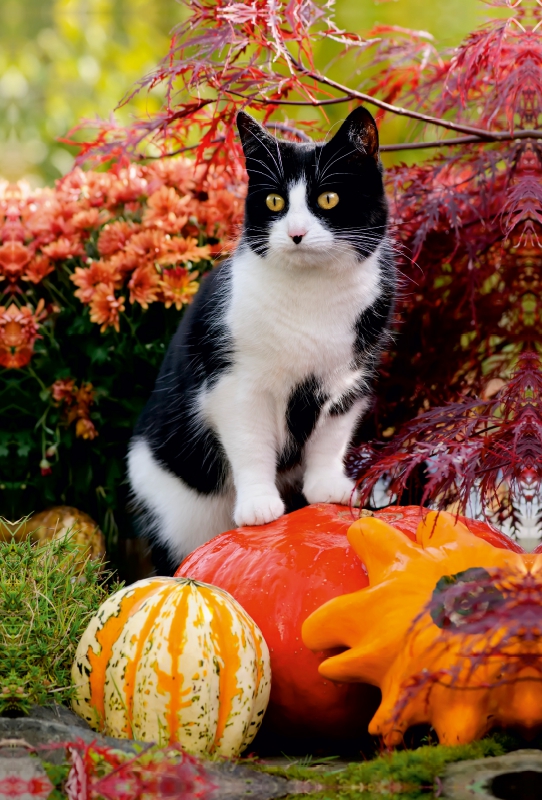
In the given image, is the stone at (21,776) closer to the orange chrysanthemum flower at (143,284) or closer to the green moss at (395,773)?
the green moss at (395,773)

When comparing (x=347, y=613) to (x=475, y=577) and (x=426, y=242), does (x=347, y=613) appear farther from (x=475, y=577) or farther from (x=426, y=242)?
(x=426, y=242)

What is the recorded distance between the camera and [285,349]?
2059 mm

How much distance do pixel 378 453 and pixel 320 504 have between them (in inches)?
7.0

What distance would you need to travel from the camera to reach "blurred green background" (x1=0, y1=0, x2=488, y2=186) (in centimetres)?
570

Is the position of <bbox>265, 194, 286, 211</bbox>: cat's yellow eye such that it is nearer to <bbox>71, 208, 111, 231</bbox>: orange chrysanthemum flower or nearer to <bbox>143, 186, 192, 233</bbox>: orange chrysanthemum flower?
<bbox>143, 186, 192, 233</bbox>: orange chrysanthemum flower

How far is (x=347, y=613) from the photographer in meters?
1.58

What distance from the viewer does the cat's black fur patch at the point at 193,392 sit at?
7.14 ft

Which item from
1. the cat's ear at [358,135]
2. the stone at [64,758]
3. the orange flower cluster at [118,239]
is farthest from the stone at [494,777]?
the orange flower cluster at [118,239]

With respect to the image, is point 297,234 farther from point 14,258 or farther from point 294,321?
point 14,258

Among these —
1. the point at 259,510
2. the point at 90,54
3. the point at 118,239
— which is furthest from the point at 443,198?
the point at 90,54

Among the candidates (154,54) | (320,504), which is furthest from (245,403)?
(154,54)

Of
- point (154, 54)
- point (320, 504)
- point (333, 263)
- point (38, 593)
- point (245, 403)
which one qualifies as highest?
point (154, 54)

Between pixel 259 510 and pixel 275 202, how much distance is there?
698 mm

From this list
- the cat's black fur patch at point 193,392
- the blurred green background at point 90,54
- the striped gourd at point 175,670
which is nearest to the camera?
the striped gourd at point 175,670
